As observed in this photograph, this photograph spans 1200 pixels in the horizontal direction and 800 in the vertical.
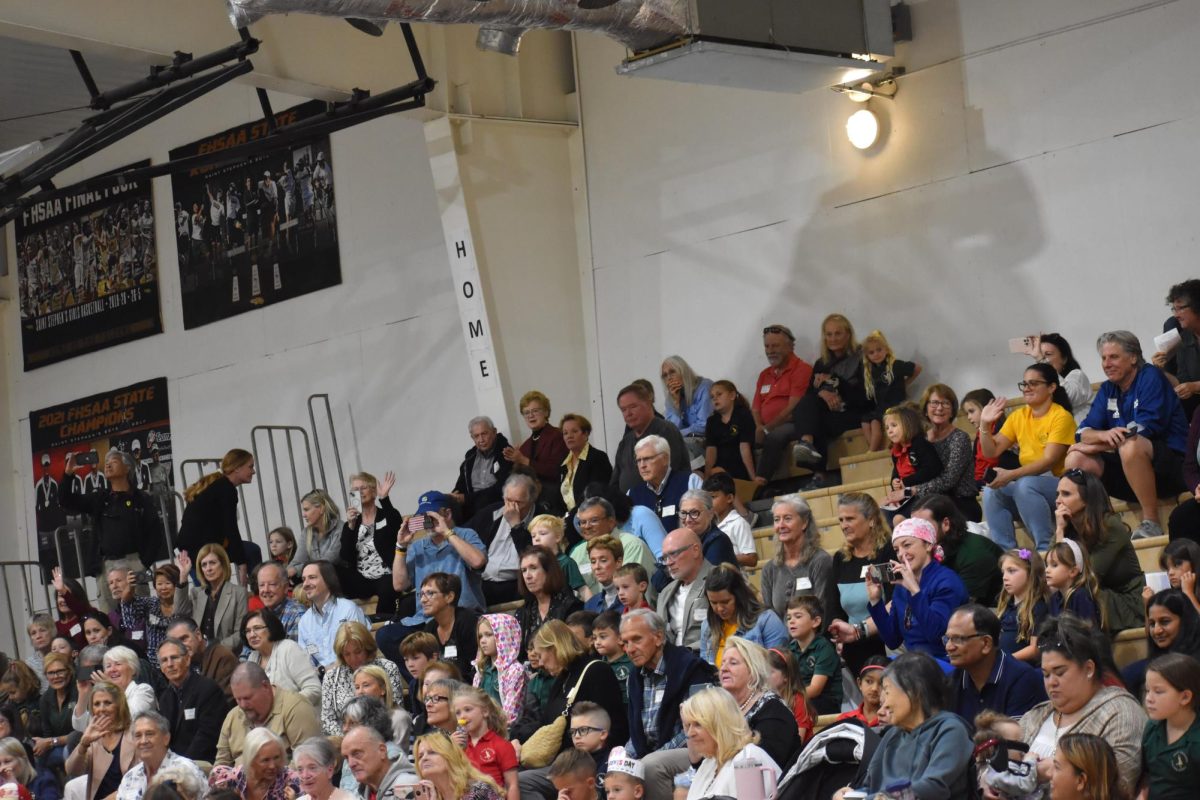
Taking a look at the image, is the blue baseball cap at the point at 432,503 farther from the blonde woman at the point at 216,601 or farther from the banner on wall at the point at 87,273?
the banner on wall at the point at 87,273

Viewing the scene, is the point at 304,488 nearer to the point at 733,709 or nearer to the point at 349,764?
the point at 349,764

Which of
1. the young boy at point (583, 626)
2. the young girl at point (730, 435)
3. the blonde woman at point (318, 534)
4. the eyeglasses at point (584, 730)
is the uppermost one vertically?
the young girl at point (730, 435)

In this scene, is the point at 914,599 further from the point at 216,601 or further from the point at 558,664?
the point at 216,601

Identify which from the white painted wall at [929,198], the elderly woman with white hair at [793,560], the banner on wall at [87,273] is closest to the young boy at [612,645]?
the elderly woman with white hair at [793,560]

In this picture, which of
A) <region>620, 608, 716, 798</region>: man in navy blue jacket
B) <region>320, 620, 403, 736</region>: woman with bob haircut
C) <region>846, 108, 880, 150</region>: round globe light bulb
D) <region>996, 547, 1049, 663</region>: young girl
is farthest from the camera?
<region>846, 108, 880, 150</region>: round globe light bulb

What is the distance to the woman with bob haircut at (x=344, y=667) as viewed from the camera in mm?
7824

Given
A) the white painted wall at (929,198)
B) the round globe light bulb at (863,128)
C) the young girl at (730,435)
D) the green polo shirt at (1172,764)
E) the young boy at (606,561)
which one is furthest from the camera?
the round globe light bulb at (863,128)

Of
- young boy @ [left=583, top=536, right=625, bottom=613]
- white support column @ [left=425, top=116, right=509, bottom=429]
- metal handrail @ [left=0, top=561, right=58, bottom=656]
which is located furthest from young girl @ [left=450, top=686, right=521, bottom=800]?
metal handrail @ [left=0, top=561, right=58, bottom=656]

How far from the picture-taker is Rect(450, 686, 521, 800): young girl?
21.1 ft

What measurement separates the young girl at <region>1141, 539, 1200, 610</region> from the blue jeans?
4.30ft

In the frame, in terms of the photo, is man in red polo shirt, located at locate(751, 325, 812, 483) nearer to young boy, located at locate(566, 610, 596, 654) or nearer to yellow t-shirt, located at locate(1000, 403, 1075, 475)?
yellow t-shirt, located at locate(1000, 403, 1075, 475)

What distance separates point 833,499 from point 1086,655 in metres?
4.01

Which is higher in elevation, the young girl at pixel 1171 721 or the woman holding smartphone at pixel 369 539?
the woman holding smartphone at pixel 369 539

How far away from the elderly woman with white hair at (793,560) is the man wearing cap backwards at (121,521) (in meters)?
5.16
